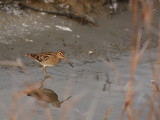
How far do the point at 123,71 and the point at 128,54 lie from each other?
94cm

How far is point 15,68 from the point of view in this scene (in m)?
5.82

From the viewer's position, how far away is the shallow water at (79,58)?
15.8ft

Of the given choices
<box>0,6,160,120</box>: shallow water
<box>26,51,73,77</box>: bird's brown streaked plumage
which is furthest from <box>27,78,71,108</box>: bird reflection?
<box>26,51,73,77</box>: bird's brown streaked plumage

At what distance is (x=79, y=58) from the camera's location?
21.2 feet

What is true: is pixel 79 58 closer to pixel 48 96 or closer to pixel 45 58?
pixel 45 58

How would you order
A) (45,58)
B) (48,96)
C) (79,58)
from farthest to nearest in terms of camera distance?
1. (79,58)
2. (45,58)
3. (48,96)

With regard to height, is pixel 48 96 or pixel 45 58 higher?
pixel 45 58

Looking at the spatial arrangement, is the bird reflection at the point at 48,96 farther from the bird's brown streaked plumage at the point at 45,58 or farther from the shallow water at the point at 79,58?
the bird's brown streaked plumage at the point at 45,58

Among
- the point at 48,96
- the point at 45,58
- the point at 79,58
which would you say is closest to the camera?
the point at 48,96

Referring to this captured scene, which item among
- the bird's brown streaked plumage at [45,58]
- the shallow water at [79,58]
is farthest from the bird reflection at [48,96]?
the bird's brown streaked plumage at [45,58]

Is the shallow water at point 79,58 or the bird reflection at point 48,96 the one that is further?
the shallow water at point 79,58

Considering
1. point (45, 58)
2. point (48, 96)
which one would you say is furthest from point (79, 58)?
point (48, 96)

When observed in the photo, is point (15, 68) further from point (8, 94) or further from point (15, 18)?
point (15, 18)

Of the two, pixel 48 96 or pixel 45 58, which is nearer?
pixel 48 96
